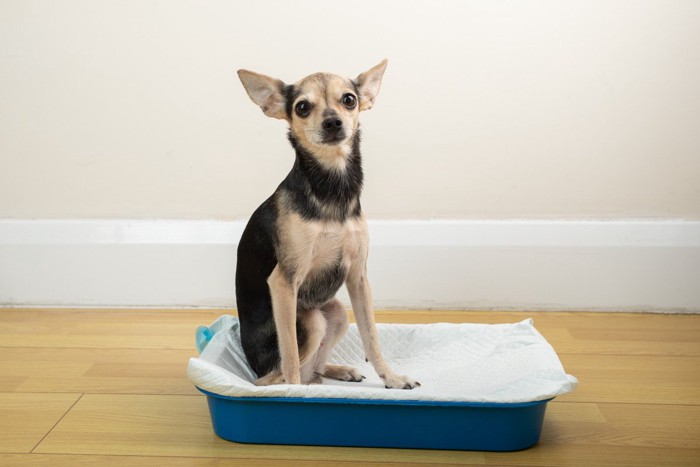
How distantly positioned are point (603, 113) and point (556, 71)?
0.23 meters

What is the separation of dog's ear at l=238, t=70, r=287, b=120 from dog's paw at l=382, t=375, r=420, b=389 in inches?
28.7

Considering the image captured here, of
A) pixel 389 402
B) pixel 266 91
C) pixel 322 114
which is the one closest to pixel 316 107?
pixel 322 114

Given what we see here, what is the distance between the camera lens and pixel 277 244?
1949mm

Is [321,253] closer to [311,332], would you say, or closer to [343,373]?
[311,332]

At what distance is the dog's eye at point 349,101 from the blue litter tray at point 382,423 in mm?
718

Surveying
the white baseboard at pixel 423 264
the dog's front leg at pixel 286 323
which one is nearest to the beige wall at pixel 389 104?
the white baseboard at pixel 423 264

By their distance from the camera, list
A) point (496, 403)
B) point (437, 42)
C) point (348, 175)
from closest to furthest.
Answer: point (496, 403) → point (348, 175) → point (437, 42)

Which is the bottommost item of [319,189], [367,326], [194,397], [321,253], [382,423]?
[194,397]

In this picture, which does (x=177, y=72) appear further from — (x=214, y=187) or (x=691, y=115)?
(x=691, y=115)

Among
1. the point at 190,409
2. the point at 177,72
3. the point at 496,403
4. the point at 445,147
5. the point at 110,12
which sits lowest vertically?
the point at 190,409

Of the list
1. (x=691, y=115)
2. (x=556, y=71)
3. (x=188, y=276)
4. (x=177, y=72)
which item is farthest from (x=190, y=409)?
(x=691, y=115)

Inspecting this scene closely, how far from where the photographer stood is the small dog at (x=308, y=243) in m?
1.90

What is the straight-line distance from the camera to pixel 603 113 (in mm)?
2852

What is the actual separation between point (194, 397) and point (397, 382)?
57cm
